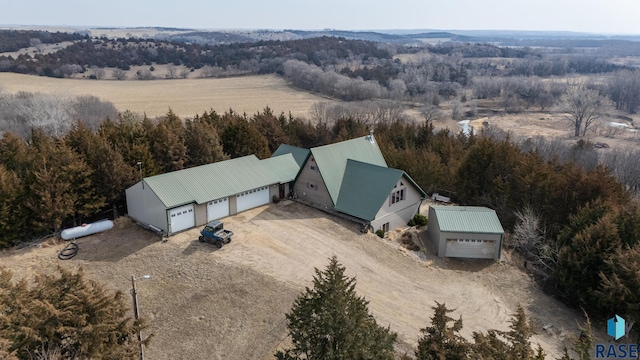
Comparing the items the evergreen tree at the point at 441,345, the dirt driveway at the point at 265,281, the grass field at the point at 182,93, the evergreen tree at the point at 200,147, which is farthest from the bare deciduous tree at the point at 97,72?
the evergreen tree at the point at 441,345

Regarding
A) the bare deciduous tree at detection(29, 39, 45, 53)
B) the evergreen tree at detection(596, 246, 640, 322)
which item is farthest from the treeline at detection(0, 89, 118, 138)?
the bare deciduous tree at detection(29, 39, 45, 53)

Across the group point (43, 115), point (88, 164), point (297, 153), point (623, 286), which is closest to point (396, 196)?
point (297, 153)

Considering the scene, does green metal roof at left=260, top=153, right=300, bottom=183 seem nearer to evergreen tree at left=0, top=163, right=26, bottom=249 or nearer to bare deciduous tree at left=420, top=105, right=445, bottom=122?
evergreen tree at left=0, top=163, right=26, bottom=249

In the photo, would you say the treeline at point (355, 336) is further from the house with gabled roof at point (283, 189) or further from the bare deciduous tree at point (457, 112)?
the bare deciduous tree at point (457, 112)

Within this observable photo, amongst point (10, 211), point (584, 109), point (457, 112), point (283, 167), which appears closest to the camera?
point (10, 211)

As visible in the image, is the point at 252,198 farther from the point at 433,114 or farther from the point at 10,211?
the point at 433,114

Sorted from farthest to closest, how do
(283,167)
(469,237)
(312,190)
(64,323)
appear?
(283,167), (312,190), (469,237), (64,323)

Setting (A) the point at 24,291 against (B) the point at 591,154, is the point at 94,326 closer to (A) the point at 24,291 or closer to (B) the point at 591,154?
(A) the point at 24,291
